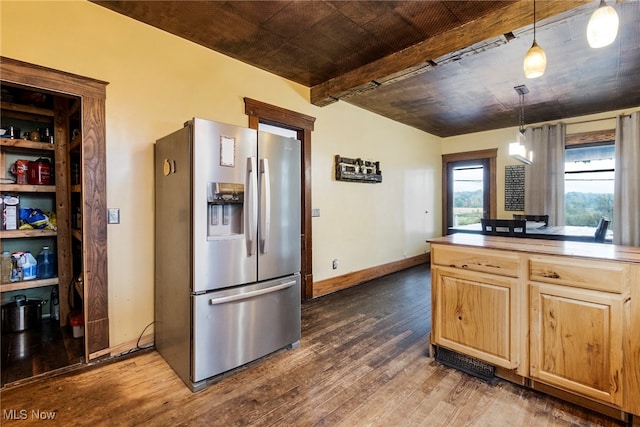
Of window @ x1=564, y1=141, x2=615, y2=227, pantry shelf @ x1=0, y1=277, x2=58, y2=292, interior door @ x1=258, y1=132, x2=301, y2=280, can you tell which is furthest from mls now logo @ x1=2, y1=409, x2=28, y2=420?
window @ x1=564, y1=141, x2=615, y2=227

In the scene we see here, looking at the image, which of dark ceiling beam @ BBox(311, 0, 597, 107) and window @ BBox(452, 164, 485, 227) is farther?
window @ BBox(452, 164, 485, 227)

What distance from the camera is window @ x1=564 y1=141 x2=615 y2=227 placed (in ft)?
15.9

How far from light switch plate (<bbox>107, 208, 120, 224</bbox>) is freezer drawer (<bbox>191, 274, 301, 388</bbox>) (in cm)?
103

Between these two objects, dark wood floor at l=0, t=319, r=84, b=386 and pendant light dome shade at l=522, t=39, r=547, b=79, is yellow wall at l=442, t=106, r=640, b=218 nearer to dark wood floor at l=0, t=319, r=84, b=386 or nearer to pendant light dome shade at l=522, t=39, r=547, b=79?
pendant light dome shade at l=522, t=39, r=547, b=79

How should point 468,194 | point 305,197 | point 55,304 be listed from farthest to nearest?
point 468,194 < point 305,197 < point 55,304

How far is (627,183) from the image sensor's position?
4410 mm

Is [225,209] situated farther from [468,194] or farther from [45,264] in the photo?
[468,194]

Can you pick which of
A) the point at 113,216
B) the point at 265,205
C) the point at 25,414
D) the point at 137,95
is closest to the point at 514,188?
the point at 265,205

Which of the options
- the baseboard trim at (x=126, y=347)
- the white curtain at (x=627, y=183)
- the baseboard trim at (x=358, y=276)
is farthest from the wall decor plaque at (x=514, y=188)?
the baseboard trim at (x=126, y=347)

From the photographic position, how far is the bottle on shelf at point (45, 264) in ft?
9.26

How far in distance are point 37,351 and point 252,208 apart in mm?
2098

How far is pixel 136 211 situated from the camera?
252 cm

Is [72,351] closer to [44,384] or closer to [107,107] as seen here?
[44,384]

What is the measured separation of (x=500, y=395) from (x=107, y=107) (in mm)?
3480
